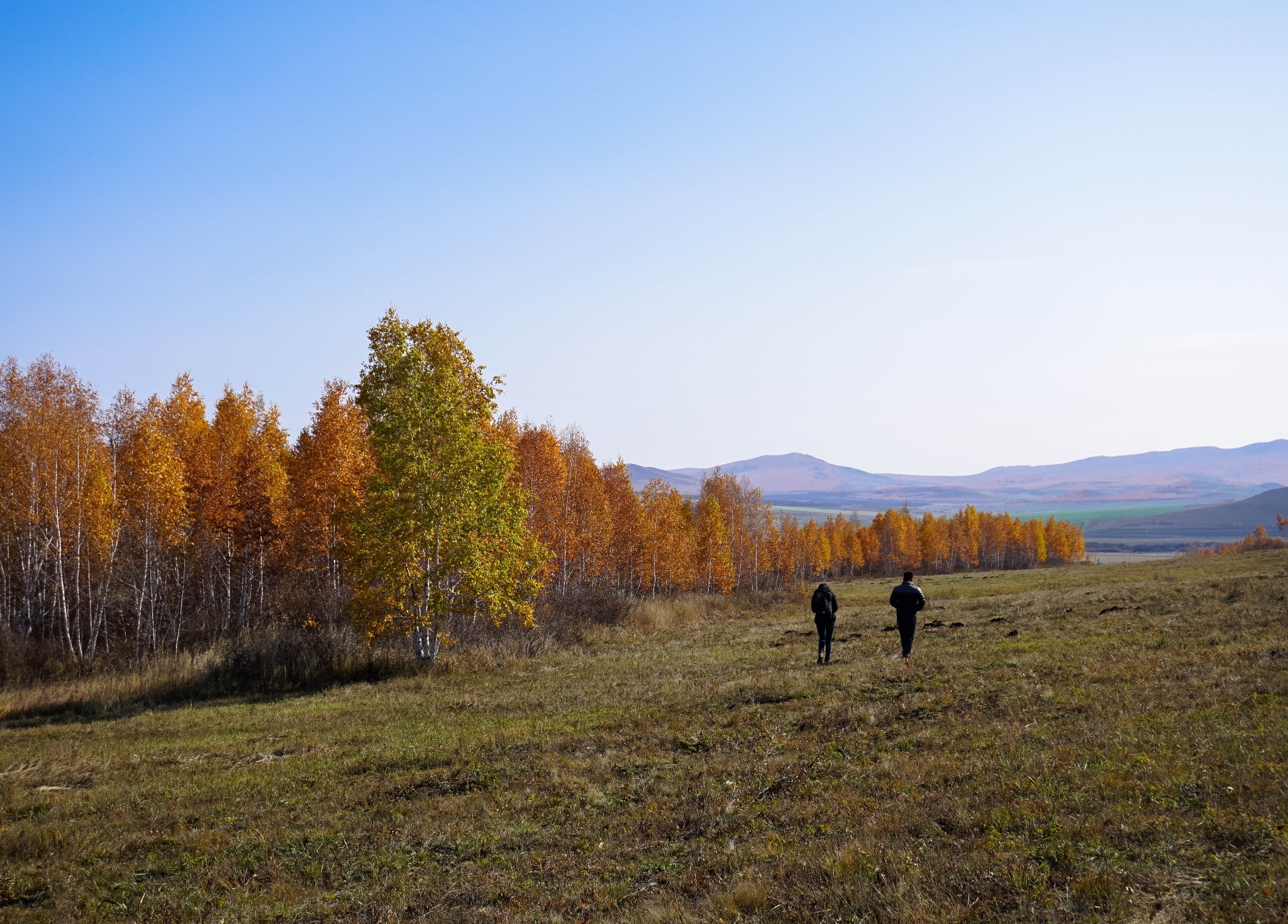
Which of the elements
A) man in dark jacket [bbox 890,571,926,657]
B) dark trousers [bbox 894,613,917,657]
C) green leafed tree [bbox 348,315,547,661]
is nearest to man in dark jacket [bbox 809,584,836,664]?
man in dark jacket [bbox 890,571,926,657]

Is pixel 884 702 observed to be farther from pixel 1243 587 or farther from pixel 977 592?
pixel 977 592

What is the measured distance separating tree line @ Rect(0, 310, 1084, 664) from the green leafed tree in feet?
0.24

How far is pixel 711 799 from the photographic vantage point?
1024 cm

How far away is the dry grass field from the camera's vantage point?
22.7 feet

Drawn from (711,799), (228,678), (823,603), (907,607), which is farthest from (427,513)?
(711,799)

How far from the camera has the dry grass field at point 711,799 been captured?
272 inches

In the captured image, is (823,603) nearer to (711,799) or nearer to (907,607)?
(907,607)

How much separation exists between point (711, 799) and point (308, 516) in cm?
3704

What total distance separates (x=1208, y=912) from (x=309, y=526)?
4262cm

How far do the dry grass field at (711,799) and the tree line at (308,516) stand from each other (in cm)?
715

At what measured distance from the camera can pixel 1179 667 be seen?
49.5 ft

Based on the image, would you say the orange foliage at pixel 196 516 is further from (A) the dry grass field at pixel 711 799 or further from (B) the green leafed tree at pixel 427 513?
(A) the dry grass field at pixel 711 799

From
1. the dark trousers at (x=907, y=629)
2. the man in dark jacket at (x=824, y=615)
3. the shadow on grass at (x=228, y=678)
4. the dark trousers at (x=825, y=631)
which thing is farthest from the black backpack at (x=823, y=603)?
the shadow on grass at (x=228, y=678)

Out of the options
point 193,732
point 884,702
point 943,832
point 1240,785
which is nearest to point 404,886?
point 943,832
